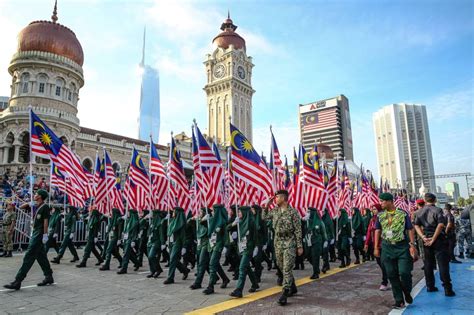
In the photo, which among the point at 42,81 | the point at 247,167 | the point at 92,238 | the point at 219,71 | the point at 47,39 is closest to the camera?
the point at 247,167

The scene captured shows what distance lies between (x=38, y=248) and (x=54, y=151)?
4535mm

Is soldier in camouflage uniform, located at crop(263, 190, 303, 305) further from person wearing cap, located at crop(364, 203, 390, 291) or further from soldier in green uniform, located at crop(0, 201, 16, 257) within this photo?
soldier in green uniform, located at crop(0, 201, 16, 257)

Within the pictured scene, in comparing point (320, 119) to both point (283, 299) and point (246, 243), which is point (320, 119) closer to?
point (246, 243)

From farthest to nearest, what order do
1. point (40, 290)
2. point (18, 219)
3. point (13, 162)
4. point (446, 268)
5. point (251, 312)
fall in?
point (13, 162) → point (18, 219) → point (40, 290) → point (446, 268) → point (251, 312)

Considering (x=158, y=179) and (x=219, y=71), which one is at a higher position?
(x=219, y=71)

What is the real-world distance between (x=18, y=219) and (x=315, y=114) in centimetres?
12676

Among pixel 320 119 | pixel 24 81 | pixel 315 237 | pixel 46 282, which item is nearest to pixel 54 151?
pixel 46 282

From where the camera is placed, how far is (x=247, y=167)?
7.65 metres

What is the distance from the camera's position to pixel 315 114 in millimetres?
130375

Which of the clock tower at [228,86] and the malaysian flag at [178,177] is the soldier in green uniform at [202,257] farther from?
the clock tower at [228,86]

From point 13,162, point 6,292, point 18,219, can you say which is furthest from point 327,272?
point 13,162

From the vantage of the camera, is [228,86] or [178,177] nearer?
[178,177]

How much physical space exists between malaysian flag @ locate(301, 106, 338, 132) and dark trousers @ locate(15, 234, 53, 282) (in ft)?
408

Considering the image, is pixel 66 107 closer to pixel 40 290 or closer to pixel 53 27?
pixel 53 27
